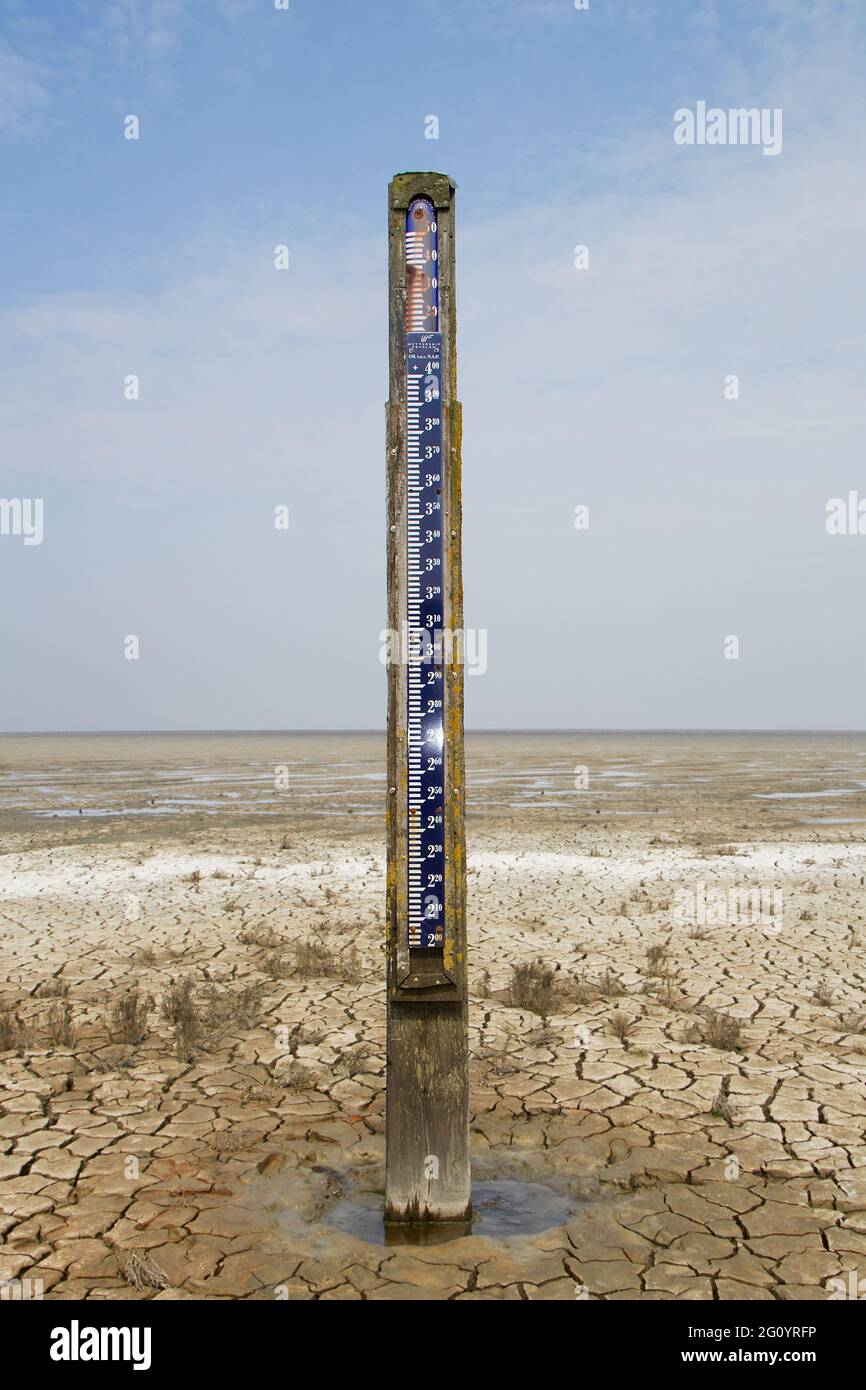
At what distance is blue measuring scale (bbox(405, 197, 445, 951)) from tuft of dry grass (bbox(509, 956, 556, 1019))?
3.52 meters

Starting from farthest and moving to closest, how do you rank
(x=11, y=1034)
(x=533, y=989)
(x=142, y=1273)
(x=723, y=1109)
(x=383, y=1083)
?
(x=533, y=989) → (x=11, y=1034) → (x=383, y=1083) → (x=723, y=1109) → (x=142, y=1273)

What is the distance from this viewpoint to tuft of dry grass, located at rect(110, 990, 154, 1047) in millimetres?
6293

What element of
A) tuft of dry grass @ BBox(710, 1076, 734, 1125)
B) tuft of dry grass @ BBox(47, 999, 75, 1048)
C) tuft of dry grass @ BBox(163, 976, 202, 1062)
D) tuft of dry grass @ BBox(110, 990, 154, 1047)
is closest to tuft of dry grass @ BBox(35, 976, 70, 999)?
tuft of dry grass @ BBox(47, 999, 75, 1048)

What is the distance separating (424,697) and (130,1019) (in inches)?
162

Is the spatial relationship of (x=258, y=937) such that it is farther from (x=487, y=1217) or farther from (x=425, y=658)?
(x=425, y=658)

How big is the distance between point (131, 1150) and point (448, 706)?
296 centimetres

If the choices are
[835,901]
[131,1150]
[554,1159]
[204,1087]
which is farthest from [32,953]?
[835,901]

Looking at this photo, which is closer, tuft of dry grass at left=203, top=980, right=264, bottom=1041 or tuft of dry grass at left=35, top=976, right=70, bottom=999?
tuft of dry grass at left=203, top=980, right=264, bottom=1041

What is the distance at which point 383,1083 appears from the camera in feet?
18.8

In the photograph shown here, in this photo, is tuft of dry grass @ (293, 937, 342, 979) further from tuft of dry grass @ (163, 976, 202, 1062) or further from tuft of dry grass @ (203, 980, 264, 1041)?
tuft of dry grass @ (163, 976, 202, 1062)

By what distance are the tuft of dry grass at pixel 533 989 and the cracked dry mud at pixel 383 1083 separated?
4.5 inches

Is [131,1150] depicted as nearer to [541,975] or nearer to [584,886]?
[541,975]

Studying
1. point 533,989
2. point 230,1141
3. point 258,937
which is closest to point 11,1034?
point 230,1141
